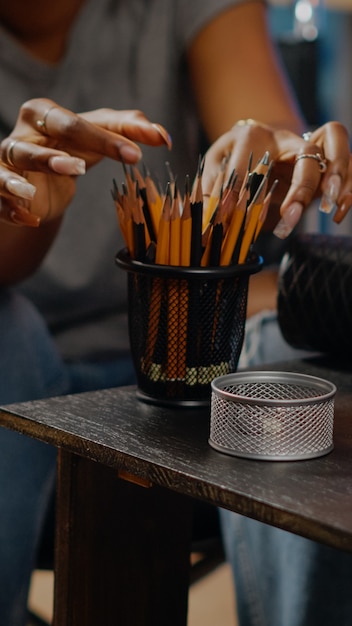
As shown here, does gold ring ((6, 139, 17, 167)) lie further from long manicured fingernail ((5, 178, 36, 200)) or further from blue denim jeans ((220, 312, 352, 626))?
blue denim jeans ((220, 312, 352, 626))

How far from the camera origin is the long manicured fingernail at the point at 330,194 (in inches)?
26.6

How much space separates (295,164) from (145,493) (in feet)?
0.86

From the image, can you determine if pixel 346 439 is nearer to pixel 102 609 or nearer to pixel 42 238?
pixel 102 609

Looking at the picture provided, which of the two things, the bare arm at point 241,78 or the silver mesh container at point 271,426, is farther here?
the bare arm at point 241,78

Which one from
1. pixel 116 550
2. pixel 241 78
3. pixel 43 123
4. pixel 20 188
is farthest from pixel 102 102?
pixel 116 550

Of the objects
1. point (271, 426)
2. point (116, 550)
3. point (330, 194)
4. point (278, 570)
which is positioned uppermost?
point (330, 194)

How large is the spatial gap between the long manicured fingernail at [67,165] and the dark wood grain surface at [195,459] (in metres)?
0.15

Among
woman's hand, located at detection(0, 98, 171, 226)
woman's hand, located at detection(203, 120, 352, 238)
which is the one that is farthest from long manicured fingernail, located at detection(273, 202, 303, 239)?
woman's hand, located at detection(0, 98, 171, 226)

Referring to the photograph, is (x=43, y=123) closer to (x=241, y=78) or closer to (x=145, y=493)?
(x=145, y=493)

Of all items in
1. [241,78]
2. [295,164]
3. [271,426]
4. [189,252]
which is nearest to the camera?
[271,426]

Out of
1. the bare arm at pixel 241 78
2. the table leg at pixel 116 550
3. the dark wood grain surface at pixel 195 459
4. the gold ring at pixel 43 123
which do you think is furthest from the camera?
the bare arm at pixel 241 78

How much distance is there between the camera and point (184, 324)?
604 millimetres

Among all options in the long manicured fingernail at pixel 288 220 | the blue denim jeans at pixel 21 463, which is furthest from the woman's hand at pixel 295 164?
the blue denim jeans at pixel 21 463

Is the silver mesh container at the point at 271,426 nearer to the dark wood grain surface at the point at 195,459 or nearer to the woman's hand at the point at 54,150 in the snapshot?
the dark wood grain surface at the point at 195,459
